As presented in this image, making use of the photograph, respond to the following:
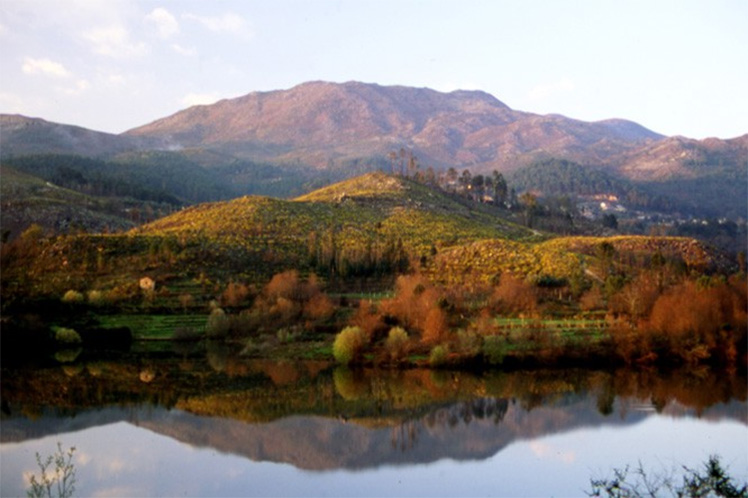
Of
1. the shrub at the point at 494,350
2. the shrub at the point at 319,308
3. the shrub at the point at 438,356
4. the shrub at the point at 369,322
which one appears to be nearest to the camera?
the shrub at the point at 438,356

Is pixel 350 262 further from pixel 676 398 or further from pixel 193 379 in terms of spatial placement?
pixel 676 398

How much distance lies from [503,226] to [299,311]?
48.9 meters

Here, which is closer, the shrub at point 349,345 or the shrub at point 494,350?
the shrub at point 494,350

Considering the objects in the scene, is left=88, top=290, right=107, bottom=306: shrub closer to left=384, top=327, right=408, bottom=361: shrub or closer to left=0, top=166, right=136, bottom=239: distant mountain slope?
left=384, top=327, right=408, bottom=361: shrub

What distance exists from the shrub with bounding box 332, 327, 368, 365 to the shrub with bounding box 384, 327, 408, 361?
1.55 meters

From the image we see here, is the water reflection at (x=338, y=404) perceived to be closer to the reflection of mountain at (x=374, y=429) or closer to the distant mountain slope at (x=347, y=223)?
the reflection of mountain at (x=374, y=429)

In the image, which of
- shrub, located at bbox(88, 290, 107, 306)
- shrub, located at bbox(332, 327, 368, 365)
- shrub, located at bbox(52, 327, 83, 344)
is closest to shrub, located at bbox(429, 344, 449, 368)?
shrub, located at bbox(332, 327, 368, 365)

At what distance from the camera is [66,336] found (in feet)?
164

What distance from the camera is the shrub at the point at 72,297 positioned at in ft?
176

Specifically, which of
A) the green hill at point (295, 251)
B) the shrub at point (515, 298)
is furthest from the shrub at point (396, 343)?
the green hill at point (295, 251)

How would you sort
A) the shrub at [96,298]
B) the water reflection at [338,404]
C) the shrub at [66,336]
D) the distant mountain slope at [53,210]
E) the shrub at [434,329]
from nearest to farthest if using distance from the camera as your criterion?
the water reflection at [338,404]
the shrub at [434,329]
the shrub at [66,336]
the shrub at [96,298]
the distant mountain slope at [53,210]

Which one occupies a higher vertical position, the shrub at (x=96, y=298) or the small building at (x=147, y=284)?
the small building at (x=147, y=284)

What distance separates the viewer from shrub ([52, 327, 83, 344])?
49.9 meters

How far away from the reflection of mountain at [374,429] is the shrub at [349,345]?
32.5ft
